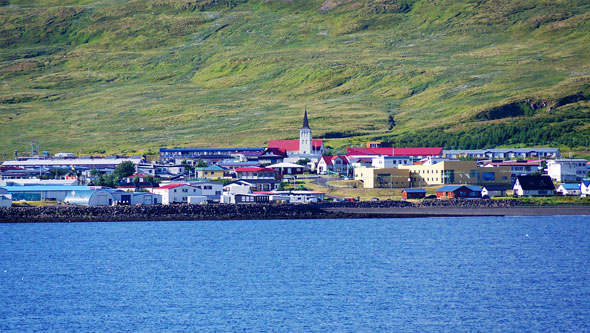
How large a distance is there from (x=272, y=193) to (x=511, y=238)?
27716mm

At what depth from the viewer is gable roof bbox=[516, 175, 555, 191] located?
81.6m

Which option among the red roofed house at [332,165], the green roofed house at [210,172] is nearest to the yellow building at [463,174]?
the red roofed house at [332,165]

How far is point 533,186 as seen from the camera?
81.8 m

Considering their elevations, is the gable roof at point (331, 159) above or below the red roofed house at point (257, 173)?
above

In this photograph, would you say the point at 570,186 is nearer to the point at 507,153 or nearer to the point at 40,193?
the point at 507,153

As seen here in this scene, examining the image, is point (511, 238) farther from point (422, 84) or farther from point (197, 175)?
point (422, 84)

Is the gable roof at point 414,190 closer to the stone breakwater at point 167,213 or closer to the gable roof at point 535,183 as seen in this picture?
the stone breakwater at point 167,213

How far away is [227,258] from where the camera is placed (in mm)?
47750

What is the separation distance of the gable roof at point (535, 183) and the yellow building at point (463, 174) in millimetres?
4157

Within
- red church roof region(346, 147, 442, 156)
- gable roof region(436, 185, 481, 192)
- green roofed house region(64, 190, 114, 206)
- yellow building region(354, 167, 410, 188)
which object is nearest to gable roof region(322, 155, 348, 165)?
red church roof region(346, 147, 442, 156)

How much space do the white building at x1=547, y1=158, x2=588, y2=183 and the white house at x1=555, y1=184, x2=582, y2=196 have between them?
722 centimetres

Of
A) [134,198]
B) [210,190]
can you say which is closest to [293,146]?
[210,190]

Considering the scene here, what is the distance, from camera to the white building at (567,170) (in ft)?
299

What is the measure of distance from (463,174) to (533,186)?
720 centimetres
